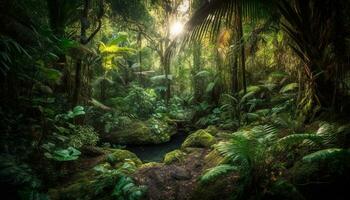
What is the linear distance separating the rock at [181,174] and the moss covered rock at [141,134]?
3.85 meters

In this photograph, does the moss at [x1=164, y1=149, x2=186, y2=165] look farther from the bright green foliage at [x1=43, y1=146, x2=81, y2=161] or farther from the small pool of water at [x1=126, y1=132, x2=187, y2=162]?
the bright green foliage at [x1=43, y1=146, x2=81, y2=161]

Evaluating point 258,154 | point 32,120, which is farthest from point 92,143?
point 258,154

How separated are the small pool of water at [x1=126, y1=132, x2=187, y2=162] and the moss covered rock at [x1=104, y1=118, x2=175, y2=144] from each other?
0.21 m

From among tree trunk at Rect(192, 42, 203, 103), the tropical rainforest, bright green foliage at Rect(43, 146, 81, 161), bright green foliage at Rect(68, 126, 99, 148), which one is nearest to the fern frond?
the tropical rainforest

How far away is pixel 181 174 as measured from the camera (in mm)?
5172

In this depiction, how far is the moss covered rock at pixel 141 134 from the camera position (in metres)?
9.02

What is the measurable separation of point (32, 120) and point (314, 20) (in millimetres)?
5078

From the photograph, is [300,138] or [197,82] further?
[197,82]

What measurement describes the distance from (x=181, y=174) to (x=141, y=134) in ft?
13.8

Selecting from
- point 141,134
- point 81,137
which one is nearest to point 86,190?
point 81,137

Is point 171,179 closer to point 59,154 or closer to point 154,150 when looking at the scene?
point 59,154

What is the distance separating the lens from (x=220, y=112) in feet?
33.6

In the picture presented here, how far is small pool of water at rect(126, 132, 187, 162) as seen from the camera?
303 inches

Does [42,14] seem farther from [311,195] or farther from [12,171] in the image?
[311,195]
